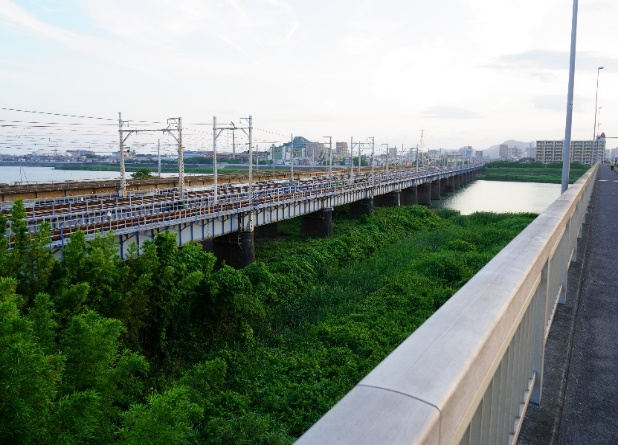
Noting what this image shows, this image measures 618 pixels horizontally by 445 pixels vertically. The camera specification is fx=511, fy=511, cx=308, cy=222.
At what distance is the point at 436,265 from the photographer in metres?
27.6

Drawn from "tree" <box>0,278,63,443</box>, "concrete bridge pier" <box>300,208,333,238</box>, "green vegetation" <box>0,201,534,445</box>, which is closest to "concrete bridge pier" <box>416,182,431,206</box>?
"concrete bridge pier" <box>300,208,333,238</box>

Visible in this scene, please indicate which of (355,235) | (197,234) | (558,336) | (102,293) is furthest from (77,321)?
(355,235)

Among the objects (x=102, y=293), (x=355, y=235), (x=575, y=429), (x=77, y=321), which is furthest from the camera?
(x=355, y=235)

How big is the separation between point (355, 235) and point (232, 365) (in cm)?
2451

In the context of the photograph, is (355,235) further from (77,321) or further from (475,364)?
(475,364)

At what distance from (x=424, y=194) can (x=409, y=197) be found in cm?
896

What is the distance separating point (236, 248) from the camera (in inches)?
1324

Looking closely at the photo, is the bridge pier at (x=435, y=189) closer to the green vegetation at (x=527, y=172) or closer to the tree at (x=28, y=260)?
the green vegetation at (x=527, y=172)

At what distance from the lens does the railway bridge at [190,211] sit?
23969 mm

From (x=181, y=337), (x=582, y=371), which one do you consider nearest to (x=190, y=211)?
(x=181, y=337)

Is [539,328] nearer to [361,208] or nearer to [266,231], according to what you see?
[266,231]

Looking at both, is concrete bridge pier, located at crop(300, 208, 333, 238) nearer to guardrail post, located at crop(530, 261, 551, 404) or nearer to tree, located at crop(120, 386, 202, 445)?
tree, located at crop(120, 386, 202, 445)

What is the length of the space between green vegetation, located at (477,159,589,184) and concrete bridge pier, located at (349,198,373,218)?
88.8 meters

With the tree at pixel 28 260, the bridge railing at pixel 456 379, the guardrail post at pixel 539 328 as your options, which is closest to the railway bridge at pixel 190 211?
the tree at pixel 28 260
